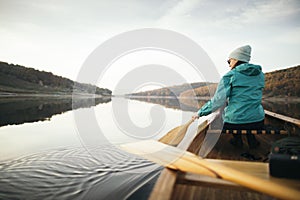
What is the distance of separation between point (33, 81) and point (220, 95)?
311 feet

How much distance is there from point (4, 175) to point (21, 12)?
31.8 meters

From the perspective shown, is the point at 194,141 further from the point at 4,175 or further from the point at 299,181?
the point at 4,175

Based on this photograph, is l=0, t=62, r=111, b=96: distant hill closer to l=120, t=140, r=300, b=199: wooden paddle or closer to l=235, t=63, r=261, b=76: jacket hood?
l=235, t=63, r=261, b=76: jacket hood

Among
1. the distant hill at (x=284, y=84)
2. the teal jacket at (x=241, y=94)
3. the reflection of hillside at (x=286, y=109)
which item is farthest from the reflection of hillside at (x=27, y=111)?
the distant hill at (x=284, y=84)

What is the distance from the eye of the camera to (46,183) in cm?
363

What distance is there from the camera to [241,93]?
3006mm

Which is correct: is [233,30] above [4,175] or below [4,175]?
above

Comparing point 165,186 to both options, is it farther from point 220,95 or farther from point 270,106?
point 270,106

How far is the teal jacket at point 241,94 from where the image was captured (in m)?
2.91

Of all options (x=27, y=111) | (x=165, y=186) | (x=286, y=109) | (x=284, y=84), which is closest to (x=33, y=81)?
(x=27, y=111)

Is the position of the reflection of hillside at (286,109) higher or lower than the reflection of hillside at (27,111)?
higher

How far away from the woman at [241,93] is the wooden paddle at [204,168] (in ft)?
3.81

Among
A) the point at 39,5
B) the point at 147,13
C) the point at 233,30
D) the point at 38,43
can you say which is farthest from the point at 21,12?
the point at 233,30

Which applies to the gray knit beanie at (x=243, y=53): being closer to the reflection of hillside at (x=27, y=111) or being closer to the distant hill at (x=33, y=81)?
the reflection of hillside at (x=27, y=111)
